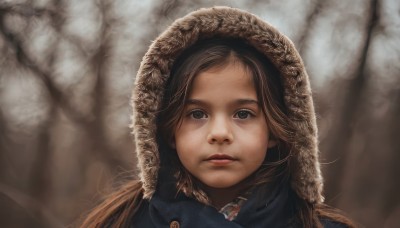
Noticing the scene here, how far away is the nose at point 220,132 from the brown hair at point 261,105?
0.67 ft

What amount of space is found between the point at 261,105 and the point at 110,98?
19.8ft

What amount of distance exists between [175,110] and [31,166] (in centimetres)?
687

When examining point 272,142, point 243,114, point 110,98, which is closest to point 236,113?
point 243,114

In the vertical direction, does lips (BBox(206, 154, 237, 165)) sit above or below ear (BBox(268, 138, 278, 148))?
below

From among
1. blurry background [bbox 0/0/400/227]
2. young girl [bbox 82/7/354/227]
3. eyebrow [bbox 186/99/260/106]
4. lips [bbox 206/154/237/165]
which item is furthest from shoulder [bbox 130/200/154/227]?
blurry background [bbox 0/0/400/227]

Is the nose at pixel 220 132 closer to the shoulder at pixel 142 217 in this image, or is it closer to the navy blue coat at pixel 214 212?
the navy blue coat at pixel 214 212

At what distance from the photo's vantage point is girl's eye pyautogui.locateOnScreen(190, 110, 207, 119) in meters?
2.46

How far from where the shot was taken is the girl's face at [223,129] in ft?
7.82

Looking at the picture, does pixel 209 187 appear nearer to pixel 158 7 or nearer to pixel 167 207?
pixel 167 207

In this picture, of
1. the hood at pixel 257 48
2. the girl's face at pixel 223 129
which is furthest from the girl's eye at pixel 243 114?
the hood at pixel 257 48

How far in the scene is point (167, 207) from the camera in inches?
99.5

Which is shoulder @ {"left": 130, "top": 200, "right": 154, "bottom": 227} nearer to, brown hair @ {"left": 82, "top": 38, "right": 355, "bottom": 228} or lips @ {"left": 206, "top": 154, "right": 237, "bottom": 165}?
brown hair @ {"left": 82, "top": 38, "right": 355, "bottom": 228}

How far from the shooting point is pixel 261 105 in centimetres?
252

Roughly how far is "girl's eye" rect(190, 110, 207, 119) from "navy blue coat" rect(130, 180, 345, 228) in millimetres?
344
